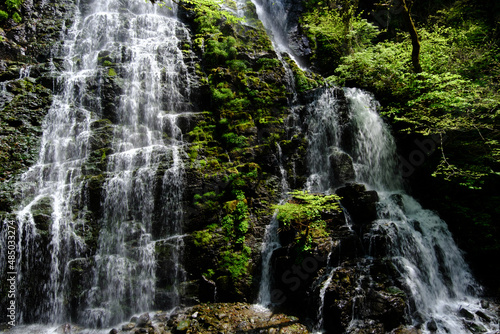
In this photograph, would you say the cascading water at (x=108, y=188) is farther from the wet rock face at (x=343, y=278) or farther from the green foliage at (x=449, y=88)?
the green foliage at (x=449, y=88)

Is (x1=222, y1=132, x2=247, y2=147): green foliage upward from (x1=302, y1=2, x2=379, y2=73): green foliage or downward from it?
downward

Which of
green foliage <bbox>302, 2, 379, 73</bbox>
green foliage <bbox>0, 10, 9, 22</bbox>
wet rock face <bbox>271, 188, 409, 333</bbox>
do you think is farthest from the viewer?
green foliage <bbox>302, 2, 379, 73</bbox>

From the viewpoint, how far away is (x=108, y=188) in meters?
8.67

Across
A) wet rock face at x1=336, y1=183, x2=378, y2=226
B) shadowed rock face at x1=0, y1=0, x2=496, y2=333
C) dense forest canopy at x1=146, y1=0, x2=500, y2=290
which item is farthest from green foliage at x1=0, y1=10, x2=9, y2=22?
wet rock face at x1=336, y1=183, x2=378, y2=226

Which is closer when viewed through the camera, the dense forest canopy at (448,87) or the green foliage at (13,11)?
the dense forest canopy at (448,87)

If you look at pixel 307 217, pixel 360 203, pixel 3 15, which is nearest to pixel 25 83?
pixel 3 15

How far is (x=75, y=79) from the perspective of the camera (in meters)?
11.4

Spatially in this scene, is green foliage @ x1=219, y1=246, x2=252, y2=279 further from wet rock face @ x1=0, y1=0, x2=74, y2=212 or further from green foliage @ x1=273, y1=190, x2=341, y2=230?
wet rock face @ x1=0, y1=0, x2=74, y2=212

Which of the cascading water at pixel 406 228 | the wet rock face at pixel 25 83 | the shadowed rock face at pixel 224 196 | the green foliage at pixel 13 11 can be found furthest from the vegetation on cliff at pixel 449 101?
the green foliage at pixel 13 11

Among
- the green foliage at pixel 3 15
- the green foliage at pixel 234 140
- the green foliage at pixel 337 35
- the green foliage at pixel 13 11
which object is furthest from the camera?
the green foliage at pixel 337 35

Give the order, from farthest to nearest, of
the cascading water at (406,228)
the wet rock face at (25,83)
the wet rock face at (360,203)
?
1. the wet rock face at (25,83)
2. the wet rock face at (360,203)
3. the cascading water at (406,228)

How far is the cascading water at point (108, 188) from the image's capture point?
24.6 feet

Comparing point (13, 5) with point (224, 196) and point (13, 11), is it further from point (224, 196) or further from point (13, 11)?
point (224, 196)

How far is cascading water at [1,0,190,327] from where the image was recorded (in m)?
7.51
